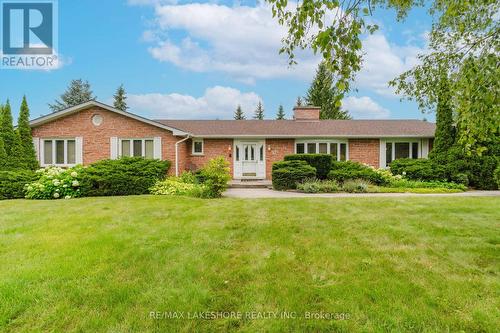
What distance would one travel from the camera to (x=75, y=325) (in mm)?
2545

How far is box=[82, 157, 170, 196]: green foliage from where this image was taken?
11.2 meters

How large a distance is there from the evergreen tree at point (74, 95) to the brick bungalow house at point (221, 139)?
1466 inches

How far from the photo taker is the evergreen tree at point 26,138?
531 inches

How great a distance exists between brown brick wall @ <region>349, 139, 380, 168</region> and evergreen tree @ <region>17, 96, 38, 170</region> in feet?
54.3

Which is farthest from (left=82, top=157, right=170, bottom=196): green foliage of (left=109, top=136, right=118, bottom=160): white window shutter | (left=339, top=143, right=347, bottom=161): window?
(left=339, top=143, right=347, bottom=161): window

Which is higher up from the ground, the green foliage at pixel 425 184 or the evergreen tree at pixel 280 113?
the evergreen tree at pixel 280 113

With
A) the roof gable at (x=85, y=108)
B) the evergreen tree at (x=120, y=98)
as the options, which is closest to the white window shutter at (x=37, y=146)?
the roof gable at (x=85, y=108)

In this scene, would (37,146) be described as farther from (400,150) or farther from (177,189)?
(400,150)

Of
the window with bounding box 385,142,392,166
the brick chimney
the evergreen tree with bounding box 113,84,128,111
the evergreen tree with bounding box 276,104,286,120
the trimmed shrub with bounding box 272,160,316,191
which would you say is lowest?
the trimmed shrub with bounding box 272,160,316,191

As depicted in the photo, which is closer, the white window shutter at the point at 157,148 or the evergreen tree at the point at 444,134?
the evergreen tree at the point at 444,134

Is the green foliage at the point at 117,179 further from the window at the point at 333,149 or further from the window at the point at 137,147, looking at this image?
the window at the point at 333,149

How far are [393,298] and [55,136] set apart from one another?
1640 cm

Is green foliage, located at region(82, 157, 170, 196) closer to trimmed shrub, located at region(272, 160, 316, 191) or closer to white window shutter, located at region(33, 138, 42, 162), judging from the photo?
white window shutter, located at region(33, 138, 42, 162)

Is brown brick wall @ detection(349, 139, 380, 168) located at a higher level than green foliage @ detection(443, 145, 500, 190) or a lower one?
higher
